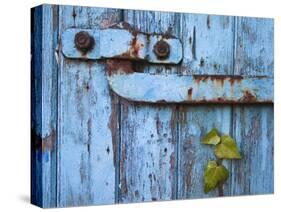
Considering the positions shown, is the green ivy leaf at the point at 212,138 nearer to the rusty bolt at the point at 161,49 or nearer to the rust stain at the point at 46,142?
the rusty bolt at the point at 161,49

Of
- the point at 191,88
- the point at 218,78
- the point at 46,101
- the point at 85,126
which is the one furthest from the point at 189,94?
the point at 46,101

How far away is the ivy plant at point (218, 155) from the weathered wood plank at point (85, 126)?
37cm

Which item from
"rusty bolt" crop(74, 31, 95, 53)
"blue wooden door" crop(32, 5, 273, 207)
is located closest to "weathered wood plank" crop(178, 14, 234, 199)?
"blue wooden door" crop(32, 5, 273, 207)

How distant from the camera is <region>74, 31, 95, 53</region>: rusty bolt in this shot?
3158 millimetres

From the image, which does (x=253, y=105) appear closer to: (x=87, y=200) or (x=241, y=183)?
(x=241, y=183)

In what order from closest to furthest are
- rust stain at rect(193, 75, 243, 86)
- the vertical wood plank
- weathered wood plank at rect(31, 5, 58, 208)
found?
1. weathered wood plank at rect(31, 5, 58, 208)
2. rust stain at rect(193, 75, 243, 86)
3. the vertical wood plank

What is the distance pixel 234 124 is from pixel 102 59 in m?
0.58

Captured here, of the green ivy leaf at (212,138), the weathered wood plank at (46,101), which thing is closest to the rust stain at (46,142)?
the weathered wood plank at (46,101)

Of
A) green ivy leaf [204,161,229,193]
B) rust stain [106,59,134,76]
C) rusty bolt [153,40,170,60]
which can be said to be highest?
rusty bolt [153,40,170,60]

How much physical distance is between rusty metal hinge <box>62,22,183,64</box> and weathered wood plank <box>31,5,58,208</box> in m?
0.06

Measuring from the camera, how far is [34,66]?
10.4ft

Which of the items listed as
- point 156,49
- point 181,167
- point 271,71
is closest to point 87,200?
point 181,167

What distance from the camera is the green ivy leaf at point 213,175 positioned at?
3.40 m

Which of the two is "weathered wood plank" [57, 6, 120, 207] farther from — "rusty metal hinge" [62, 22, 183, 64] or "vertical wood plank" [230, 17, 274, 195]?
"vertical wood plank" [230, 17, 274, 195]
